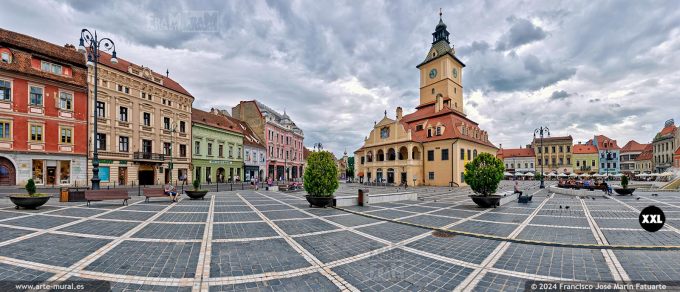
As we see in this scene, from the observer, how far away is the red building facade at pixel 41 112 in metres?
22.2

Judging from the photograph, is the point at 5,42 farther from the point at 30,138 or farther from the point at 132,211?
the point at 132,211

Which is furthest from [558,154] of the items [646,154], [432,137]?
[432,137]

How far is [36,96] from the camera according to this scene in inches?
931

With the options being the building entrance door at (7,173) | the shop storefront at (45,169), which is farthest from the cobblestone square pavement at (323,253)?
the building entrance door at (7,173)

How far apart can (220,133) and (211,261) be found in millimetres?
39256

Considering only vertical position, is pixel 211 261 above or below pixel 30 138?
below

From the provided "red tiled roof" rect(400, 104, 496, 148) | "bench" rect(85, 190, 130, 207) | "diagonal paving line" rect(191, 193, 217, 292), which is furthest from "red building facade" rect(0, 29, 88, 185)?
"red tiled roof" rect(400, 104, 496, 148)

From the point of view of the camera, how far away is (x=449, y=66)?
147ft

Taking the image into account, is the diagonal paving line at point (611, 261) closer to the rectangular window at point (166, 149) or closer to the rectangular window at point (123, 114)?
the rectangular window at point (123, 114)

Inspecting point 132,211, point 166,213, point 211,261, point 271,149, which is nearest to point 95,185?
point 132,211

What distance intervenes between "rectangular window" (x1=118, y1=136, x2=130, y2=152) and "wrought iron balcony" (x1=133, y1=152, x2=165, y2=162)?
1.26m

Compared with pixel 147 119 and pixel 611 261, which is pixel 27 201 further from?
pixel 147 119

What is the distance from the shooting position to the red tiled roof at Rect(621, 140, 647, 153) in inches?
2959

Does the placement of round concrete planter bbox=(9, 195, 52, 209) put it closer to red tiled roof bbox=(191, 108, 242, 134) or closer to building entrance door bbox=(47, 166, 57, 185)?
building entrance door bbox=(47, 166, 57, 185)
